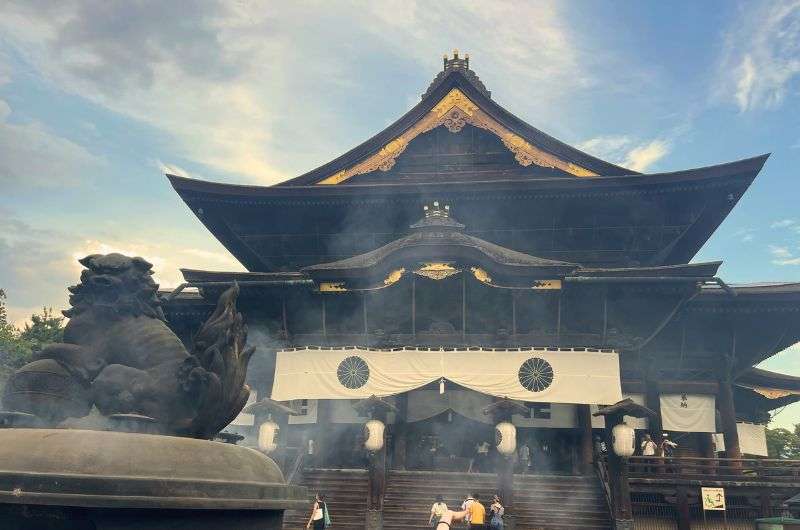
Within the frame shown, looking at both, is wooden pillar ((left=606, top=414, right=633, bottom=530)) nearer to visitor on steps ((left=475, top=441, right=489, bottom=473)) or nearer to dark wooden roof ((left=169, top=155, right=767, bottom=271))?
visitor on steps ((left=475, top=441, right=489, bottom=473))

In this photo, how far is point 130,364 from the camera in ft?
13.3

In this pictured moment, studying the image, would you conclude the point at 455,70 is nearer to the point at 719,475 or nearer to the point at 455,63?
the point at 455,63

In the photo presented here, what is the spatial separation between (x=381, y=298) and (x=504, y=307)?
10.2 ft

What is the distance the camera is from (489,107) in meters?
18.0

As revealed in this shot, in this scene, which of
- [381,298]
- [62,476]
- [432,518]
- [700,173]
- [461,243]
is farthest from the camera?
[700,173]

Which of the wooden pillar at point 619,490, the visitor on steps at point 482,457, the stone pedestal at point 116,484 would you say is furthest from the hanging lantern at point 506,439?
the stone pedestal at point 116,484

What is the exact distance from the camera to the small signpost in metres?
11.7

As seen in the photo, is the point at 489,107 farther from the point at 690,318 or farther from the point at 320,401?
the point at 320,401

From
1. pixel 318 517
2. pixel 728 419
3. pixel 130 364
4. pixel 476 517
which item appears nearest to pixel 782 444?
pixel 728 419

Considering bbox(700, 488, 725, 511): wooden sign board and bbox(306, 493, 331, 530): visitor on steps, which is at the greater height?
bbox(700, 488, 725, 511): wooden sign board

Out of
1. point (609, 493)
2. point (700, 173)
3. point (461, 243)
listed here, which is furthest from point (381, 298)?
point (700, 173)

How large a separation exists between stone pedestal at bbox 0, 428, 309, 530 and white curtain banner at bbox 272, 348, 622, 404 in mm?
10188

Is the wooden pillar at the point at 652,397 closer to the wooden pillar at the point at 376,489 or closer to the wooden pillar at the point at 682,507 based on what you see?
the wooden pillar at the point at 682,507

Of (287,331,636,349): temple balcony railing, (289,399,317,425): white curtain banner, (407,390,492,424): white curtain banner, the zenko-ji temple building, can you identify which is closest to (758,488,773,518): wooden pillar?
the zenko-ji temple building
